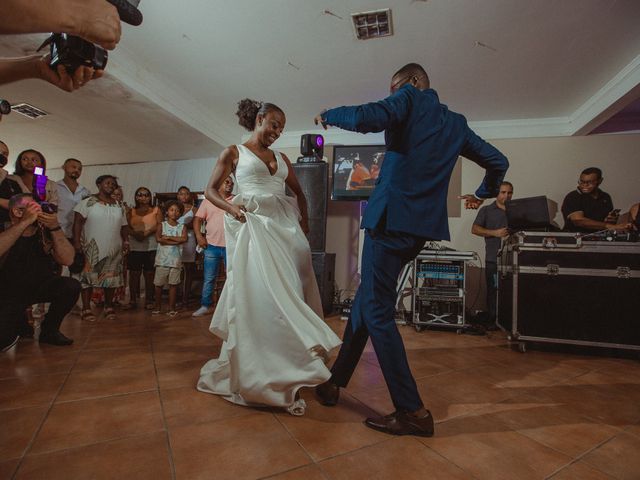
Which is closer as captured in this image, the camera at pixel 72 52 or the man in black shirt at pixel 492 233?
the camera at pixel 72 52

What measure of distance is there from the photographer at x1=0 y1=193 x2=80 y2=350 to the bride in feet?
3.87

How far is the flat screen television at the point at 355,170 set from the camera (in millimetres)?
5137

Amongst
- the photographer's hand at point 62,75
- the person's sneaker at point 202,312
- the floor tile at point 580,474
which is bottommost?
the person's sneaker at point 202,312

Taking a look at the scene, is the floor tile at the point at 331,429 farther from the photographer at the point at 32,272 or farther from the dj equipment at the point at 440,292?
the dj equipment at the point at 440,292

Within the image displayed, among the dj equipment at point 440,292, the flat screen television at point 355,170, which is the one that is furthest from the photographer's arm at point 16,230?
the flat screen television at point 355,170

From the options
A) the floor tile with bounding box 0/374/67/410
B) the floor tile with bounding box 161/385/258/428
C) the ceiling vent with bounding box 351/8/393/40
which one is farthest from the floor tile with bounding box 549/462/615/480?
the ceiling vent with bounding box 351/8/393/40

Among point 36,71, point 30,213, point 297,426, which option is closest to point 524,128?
point 297,426

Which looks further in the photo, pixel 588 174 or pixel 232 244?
pixel 588 174

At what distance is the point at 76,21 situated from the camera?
0.63 meters

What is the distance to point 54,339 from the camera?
2520 mm

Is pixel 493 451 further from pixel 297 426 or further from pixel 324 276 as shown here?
pixel 324 276

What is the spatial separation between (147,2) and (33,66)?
2936mm

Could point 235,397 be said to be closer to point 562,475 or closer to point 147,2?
point 562,475

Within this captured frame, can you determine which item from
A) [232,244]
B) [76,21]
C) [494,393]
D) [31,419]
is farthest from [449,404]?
[76,21]
